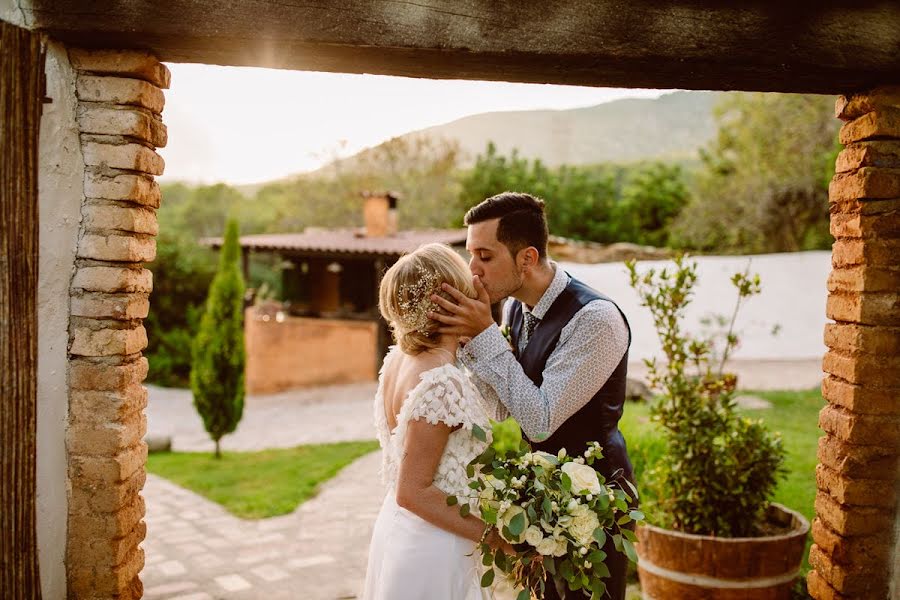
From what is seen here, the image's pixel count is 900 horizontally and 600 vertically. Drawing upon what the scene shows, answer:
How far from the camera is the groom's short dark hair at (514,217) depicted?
2826 mm

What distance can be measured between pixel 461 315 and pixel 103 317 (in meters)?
1.22

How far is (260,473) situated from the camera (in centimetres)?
850

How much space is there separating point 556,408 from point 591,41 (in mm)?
1264

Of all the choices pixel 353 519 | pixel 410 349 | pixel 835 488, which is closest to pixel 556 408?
pixel 410 349

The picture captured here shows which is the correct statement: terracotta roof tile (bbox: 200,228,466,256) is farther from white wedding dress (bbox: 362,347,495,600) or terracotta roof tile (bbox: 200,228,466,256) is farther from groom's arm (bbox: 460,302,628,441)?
white wedding dress (bbox: 362,347,495,600)

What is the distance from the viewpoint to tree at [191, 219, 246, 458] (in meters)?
9.58

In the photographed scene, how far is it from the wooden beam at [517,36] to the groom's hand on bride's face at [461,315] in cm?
82

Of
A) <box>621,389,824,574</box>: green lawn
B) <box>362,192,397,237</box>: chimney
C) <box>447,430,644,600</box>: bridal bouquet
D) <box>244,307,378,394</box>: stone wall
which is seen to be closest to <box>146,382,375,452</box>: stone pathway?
<box>244,307,378,394</box>: stone wall

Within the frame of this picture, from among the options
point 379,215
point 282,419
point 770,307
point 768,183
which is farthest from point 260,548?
point 768,183

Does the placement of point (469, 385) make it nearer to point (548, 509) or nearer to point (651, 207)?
point (548, 509)

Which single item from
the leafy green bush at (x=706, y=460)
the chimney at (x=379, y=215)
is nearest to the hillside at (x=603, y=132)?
the chimney at (x=379, y=215)

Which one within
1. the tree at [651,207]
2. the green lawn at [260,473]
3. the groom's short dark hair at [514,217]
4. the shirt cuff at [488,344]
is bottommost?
the green lawn at [260,473]

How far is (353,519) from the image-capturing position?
6.19m

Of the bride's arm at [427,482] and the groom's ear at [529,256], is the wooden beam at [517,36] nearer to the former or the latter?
the groom's ear at [529,256]
